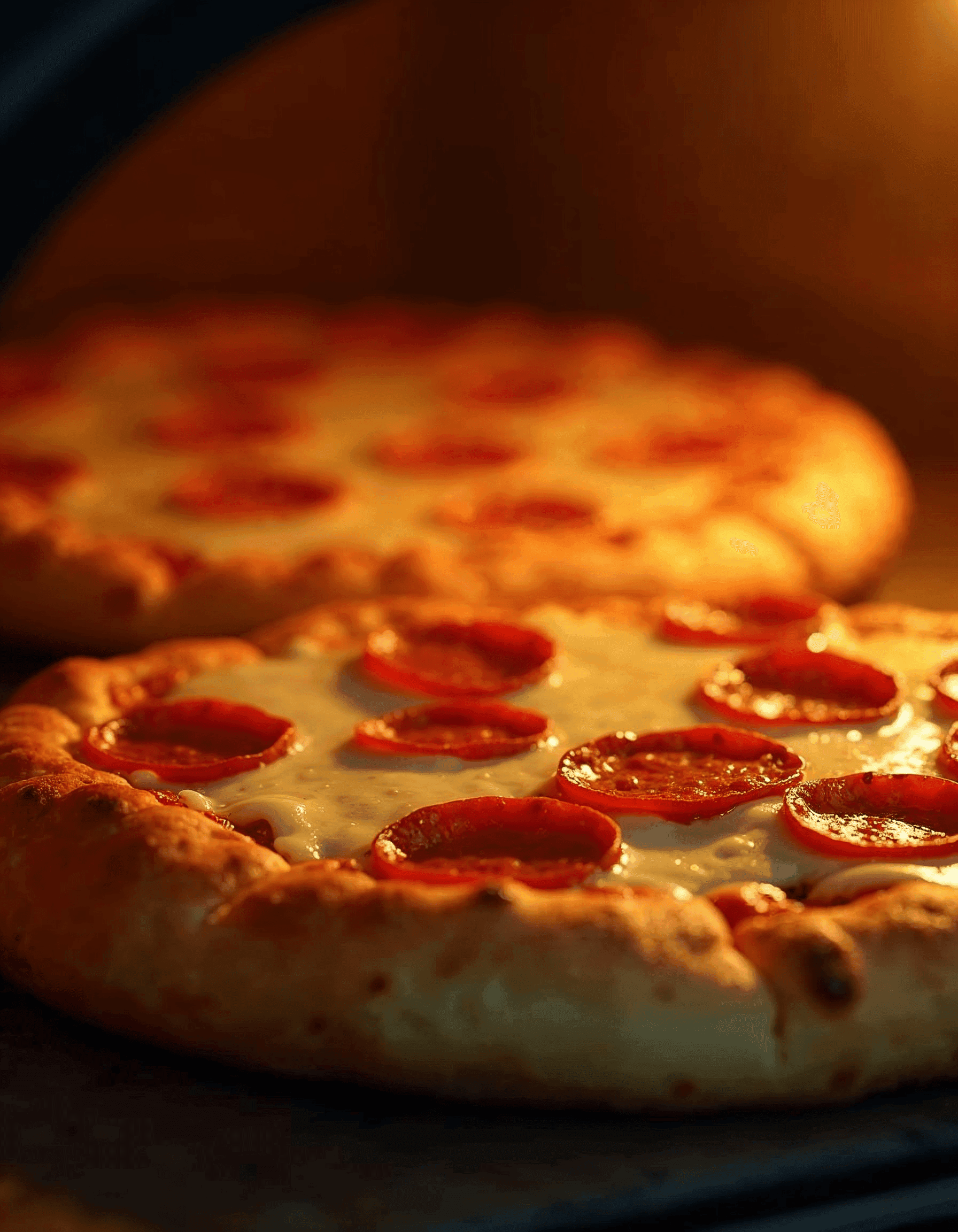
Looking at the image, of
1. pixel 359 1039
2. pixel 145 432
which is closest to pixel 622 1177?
pixel 359 1039

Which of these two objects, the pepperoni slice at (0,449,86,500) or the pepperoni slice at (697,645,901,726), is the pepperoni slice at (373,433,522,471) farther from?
the pepperoni slice at (697,645,901,726)

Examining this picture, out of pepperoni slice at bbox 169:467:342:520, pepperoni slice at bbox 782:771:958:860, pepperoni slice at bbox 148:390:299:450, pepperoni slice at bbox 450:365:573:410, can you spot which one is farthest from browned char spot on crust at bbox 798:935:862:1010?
pepperoni slice at bbox 450:365:573:410

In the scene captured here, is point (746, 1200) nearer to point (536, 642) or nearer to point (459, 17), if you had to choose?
point (536, 642)

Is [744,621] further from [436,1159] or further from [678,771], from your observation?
[436,1159]

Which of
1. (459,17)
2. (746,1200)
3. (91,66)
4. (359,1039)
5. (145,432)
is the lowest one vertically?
(746,1200)

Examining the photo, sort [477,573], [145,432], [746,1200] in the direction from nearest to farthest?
[746,1200], [477,573], [145,432]

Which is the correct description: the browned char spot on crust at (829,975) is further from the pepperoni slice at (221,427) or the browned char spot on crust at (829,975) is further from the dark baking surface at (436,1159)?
the pepperoni slice at (221,427)

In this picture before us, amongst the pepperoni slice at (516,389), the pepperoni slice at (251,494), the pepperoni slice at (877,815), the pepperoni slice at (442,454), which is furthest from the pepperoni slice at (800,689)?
the pepperoni slice at (516,389)
